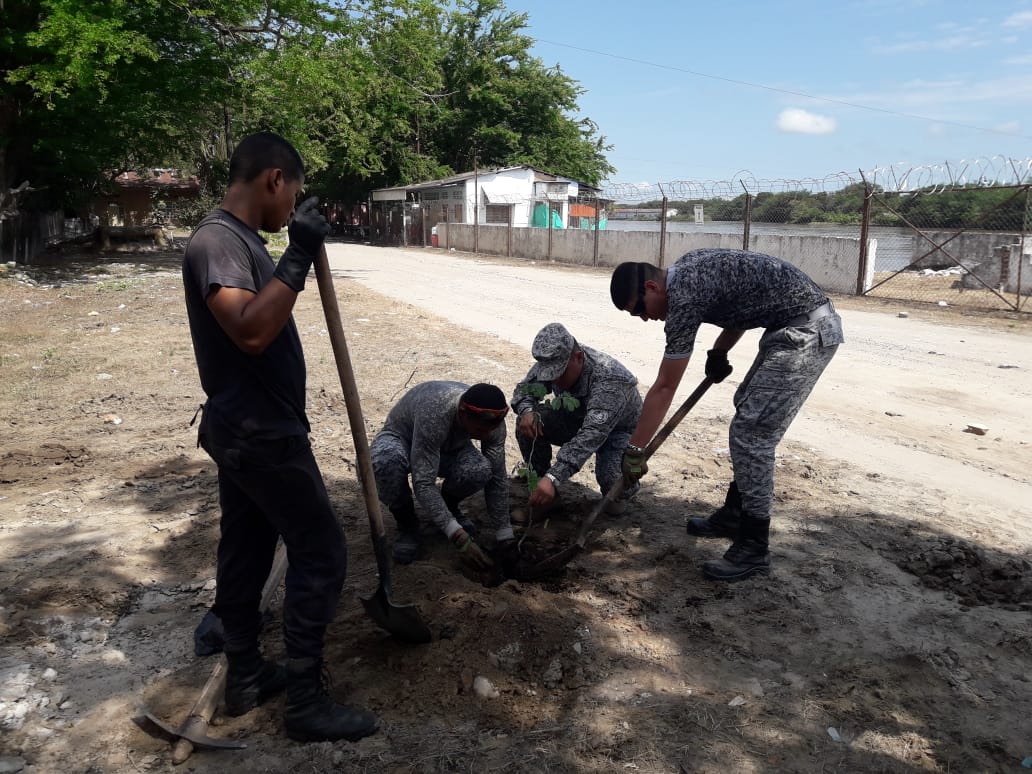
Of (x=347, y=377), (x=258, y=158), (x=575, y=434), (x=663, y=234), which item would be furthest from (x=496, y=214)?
Answer: (x=258, y=158)

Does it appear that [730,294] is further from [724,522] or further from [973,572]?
[973,572]

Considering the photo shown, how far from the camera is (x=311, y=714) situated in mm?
2439

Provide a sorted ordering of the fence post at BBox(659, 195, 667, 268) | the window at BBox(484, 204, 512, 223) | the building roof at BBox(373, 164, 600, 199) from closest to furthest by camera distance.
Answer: the fence post at BBox(659, 195, 667, 268)
the building roof at BBox(373, 164, 600, 199)
the window at BBox(484, 204, 512, 223)

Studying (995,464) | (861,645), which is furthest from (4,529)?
(995,464)

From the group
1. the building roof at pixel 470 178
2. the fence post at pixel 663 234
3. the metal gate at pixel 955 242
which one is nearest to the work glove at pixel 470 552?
the metal gate at pixel 955 242

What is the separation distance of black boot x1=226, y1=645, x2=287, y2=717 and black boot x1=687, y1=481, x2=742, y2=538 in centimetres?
231

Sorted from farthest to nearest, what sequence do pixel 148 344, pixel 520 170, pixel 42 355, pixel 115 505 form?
pixel 520 170, pixel 148 344, pixel 42 355, pixel 115 505

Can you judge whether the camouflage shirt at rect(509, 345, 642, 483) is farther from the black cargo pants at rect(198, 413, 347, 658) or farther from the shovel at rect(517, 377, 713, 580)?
the black cargo pants at rect(198, 413, 347, 658)

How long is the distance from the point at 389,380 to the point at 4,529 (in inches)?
146

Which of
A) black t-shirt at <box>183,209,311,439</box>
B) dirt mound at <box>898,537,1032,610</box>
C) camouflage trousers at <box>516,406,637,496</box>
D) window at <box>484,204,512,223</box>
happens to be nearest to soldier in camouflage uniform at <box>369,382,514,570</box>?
camouflage trousers at <box>516,406,637,496</box>

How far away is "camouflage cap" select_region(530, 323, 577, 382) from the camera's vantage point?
3.93m

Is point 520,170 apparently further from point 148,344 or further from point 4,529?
point 4,529

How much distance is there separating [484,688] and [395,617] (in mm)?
415

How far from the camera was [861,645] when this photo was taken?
305 cm
